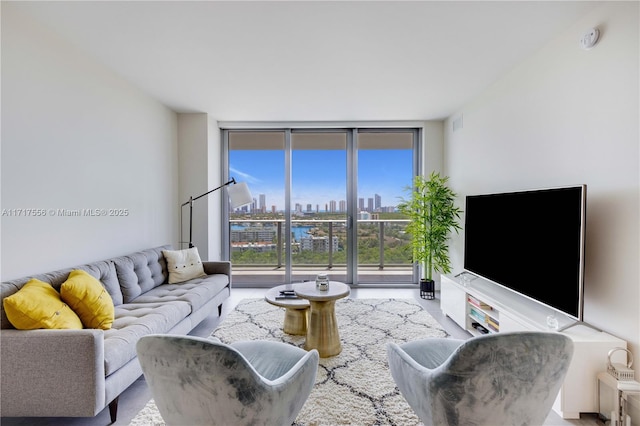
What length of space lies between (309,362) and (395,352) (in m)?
0.45

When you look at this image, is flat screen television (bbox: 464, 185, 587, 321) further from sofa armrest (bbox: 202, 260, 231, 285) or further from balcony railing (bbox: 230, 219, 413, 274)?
sofa armrest (bbox: 202, 260, 231, 285)

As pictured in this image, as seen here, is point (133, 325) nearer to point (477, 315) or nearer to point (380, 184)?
point (477, 315)

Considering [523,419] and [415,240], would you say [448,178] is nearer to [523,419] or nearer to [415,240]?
[415,240]

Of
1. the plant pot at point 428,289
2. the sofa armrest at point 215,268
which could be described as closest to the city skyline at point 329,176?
the plant pot at point 428,289

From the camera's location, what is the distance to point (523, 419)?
49.5 inches

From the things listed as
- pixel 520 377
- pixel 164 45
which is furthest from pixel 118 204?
pixel 520 377

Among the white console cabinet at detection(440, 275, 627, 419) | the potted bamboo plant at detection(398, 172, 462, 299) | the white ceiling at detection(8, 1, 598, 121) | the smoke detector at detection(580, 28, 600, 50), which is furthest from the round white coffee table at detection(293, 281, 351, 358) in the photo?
the smoke detector at detection(580, 28, 600, 50)

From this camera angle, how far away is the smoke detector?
1.89m

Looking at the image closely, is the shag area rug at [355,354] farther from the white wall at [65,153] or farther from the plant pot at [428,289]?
the white wall at [65,153]

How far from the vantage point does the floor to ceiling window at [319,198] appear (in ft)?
15.4

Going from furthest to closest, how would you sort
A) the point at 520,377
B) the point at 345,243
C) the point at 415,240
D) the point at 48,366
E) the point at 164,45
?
the point at 345,243
the point at 415,240
the point at 164,45
the point at 48,366
the point at 520,377

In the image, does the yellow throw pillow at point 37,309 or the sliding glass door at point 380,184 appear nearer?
the yellow throw pillow at point 37,309

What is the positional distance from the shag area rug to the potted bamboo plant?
620 millimetres

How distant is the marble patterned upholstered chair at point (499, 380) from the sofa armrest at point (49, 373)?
1659 millimetres
